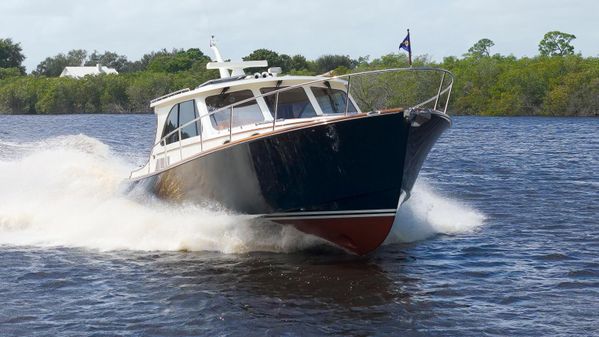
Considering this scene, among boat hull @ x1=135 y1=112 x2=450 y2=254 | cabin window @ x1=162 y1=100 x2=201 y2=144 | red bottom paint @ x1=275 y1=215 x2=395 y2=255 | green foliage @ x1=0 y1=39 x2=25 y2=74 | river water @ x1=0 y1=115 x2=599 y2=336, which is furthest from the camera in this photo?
green foliage @ x1=0 y1=39 x2=25 y2=74

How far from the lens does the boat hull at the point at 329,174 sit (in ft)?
41.6

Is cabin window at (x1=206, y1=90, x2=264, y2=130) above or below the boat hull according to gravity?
above

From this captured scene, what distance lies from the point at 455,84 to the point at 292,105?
66.5m

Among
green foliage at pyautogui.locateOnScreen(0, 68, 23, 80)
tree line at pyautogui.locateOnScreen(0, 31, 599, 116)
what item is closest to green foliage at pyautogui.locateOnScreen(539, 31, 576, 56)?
tree line at pyautogui.locateOnScreen(0, 31, 599, 116)

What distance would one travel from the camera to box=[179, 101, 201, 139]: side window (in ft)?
49.0

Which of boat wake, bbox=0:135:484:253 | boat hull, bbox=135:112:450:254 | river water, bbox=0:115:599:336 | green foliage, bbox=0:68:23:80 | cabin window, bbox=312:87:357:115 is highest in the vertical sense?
green foliage, bbox=0:68:23:80

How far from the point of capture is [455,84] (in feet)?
259

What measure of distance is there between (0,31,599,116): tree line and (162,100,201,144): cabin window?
3539cm

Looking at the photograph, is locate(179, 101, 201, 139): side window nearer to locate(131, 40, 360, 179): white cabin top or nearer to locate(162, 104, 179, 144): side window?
locate(131, 40, 360, 179): white cabin top

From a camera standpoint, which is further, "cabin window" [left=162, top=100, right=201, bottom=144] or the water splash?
the water splash

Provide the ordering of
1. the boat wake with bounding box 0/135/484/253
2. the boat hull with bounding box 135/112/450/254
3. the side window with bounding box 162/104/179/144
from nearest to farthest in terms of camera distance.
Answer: the boat hull with bounding box 135/112/450/254
the boat wake with bounding box 0/135/484/253
the side window with bounding box 162/104/179/144

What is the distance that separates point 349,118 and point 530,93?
63.6 metres

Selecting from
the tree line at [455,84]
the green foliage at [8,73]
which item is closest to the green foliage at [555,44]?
the tree line at [455,84]

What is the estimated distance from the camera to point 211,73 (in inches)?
3105
